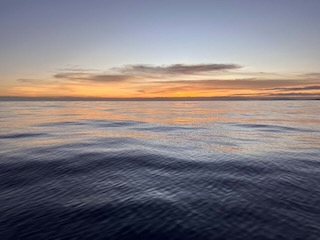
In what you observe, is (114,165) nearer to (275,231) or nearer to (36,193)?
(36,193)

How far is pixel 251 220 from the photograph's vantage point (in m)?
11.3

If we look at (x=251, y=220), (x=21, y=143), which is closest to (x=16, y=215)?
(x=251, y=220)

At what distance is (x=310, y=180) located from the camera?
55.8 feet

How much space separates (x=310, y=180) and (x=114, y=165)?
15.1 meters

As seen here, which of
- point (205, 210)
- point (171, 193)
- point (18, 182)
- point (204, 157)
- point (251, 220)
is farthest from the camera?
point (204, 157)

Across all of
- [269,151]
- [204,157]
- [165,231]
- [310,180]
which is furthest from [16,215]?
[269,151]

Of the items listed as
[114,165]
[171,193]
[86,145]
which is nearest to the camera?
[171,193]

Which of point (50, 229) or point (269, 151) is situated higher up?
point (50, 229)

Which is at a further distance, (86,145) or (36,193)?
(86,145)

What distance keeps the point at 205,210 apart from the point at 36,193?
1005 centimetres

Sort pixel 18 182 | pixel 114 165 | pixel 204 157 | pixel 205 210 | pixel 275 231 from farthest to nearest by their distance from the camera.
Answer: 1. pixel 204 157
2. pixel 114 165
3. pixel 18 182
4. pixel 205 210
5. pixel 275 231

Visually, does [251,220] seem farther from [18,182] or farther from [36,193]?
[18,182]

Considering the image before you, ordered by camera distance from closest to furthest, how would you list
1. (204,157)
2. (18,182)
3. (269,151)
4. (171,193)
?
(171,193) → (18,182) → (204,157) → (269,151)

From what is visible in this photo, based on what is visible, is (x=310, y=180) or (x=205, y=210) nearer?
(x=205, y=210)
